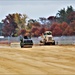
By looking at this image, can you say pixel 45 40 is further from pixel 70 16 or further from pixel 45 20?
pixel 45 20

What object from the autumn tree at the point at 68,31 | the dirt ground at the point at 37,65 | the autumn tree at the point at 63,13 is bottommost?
the dirt ground at the point at 37,65

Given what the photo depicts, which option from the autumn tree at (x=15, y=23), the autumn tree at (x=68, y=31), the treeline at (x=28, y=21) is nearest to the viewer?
the autumn tree at (x=68, y=31)

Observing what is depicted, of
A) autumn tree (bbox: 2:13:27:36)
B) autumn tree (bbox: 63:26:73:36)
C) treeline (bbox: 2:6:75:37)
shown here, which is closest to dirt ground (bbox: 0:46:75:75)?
autumn tree (bbox: 63:26:73:36)

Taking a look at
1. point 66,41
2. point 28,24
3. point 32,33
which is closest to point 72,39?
point 66,41

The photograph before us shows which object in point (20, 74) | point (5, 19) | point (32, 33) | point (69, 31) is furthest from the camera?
point (5, 19)

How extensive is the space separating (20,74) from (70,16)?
9549cm

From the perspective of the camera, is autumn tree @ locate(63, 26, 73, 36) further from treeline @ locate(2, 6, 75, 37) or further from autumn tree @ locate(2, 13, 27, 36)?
autumn tree @ locate(2, 13, 27, 36)

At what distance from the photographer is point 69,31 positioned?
85.5 m

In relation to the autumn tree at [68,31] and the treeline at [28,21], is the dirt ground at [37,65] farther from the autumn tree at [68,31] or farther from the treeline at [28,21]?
the treeline at [28,21]

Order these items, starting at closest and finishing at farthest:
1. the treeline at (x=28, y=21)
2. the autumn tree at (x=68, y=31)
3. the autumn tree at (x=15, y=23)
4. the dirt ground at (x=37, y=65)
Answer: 1. the dirt ground at (x=37, y=65)
2. the autumn tree at (x=68, y=31)
3. the treeline at (x=28, y=21)
4. the autumn tree at (x=15, y=23)

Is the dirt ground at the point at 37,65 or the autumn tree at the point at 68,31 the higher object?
the autumn tree at the point at 68,31

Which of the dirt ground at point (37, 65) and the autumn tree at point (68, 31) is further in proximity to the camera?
the autumn tree at point (68, 31)

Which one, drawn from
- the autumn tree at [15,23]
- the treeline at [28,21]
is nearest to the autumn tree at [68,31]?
the treeline at [28,21]

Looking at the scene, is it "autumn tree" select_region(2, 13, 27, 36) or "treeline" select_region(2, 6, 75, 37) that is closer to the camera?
"treeline" select_region(2, 6, 75, 37)
